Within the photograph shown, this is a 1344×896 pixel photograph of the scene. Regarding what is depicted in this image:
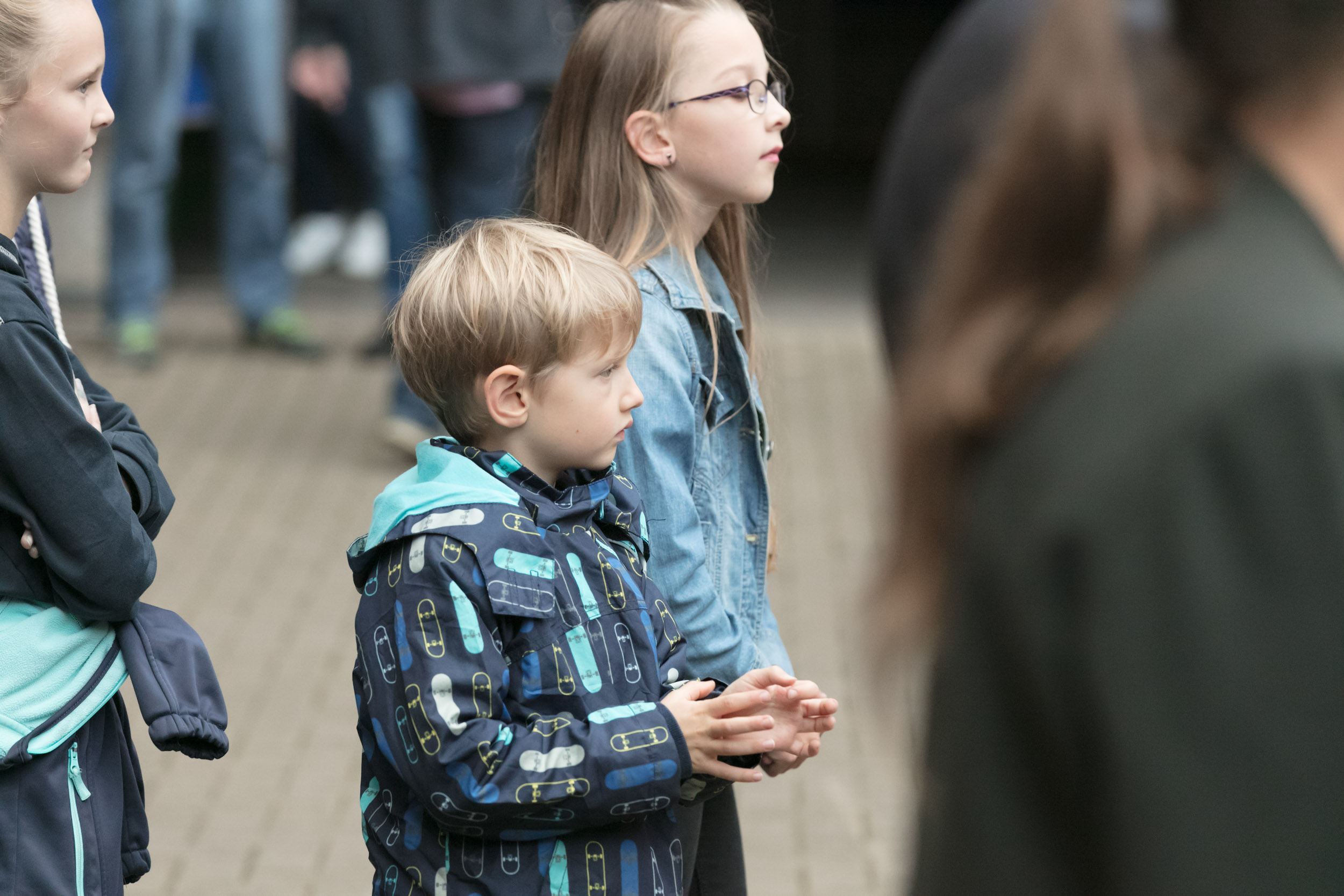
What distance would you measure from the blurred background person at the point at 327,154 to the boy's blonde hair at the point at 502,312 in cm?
581

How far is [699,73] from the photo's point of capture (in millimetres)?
2289

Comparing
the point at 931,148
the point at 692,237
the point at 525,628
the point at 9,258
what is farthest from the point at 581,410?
the point at 9,258

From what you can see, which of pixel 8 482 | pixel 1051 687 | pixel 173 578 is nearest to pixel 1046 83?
pixel 1051 687

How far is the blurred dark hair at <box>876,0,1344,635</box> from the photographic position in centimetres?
78

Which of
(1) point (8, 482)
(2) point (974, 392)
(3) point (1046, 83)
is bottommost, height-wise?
(1) point (8, 482)

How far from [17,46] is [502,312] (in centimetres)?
73

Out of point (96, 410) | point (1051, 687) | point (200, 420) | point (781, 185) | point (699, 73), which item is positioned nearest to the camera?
point (1051, 687)

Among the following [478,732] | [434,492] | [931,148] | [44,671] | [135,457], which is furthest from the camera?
[135,457]

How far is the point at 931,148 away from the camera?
1.43 metres

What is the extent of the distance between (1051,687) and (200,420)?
19.6 feet

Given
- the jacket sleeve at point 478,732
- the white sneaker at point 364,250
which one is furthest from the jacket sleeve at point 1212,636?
the white sneaker at point 364,250

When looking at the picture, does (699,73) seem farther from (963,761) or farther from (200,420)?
(200,420)

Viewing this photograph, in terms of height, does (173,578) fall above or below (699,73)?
below

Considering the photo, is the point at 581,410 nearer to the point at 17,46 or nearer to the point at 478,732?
the point at 478,732
